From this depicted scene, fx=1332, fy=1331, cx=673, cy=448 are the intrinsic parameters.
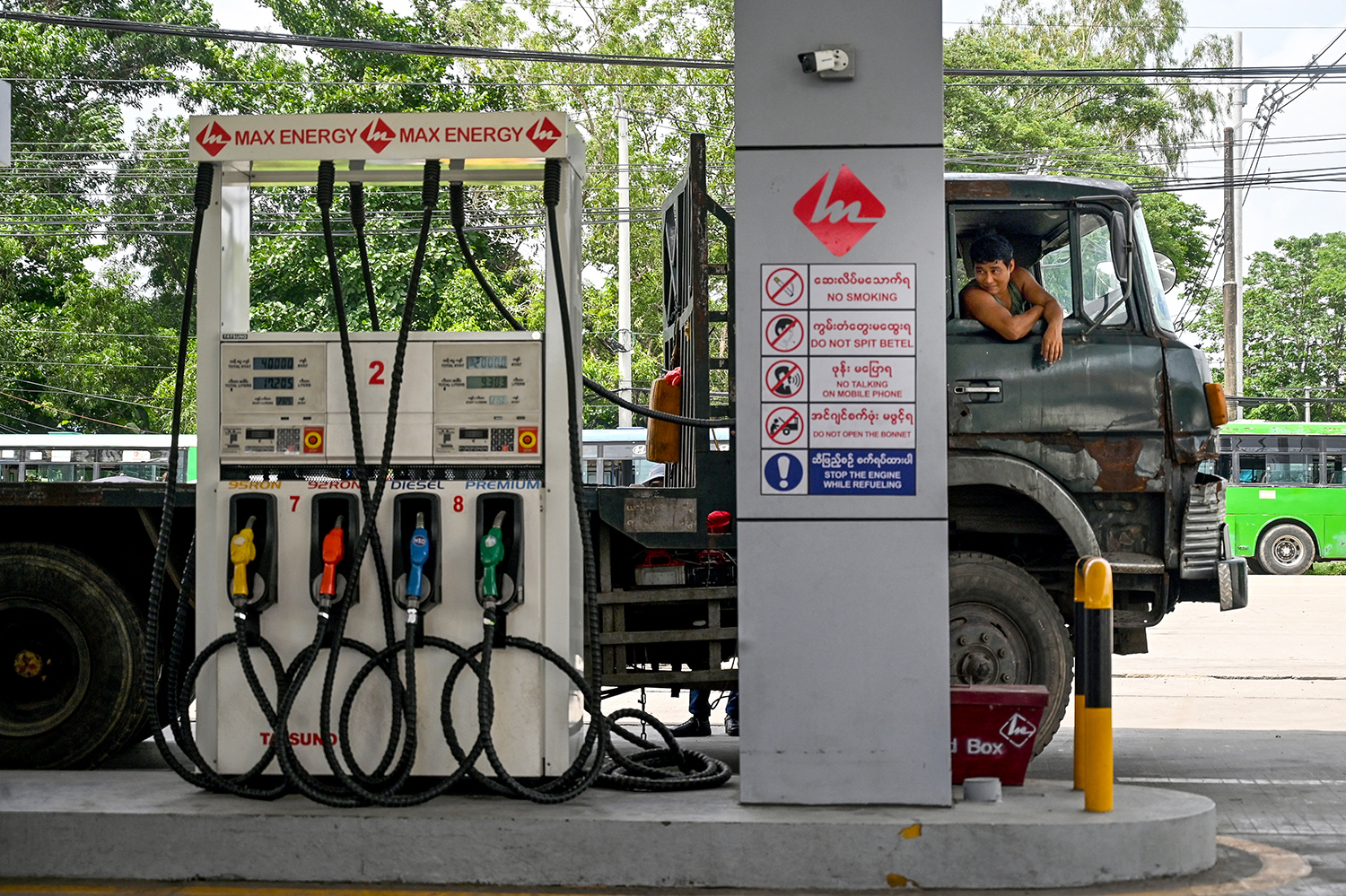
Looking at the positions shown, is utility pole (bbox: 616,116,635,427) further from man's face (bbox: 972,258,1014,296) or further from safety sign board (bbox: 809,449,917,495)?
safety sign board (bbox: 809,449,917,495)

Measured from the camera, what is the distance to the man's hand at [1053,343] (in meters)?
7.11

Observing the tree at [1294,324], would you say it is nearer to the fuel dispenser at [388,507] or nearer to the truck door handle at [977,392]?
the truck door handle at [977,392]

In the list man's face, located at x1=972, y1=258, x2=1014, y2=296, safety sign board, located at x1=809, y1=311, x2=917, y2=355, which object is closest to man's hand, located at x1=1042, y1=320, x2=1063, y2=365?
man's face, located at x1=972, y1=258, x2=1014, y2=296

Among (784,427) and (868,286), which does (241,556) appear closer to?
(784,427)

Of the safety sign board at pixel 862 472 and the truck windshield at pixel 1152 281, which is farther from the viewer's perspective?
the truck windshield at pixel 1152 281

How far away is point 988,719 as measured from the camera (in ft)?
18.1

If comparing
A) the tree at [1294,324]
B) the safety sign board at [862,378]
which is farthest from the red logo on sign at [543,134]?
the tree at [1294,324]

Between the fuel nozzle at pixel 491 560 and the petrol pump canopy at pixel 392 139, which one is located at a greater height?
the petrol pump canopy at pixel 392 139

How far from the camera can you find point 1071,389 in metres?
7.14

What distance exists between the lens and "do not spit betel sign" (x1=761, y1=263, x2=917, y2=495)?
4988mm

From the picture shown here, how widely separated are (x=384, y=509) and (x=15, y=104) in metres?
31.2

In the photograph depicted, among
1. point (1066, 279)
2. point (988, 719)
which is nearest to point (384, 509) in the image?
point (988, 719)

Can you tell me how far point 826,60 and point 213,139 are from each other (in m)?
2.47

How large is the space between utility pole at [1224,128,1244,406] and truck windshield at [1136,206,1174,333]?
84.4 ft
